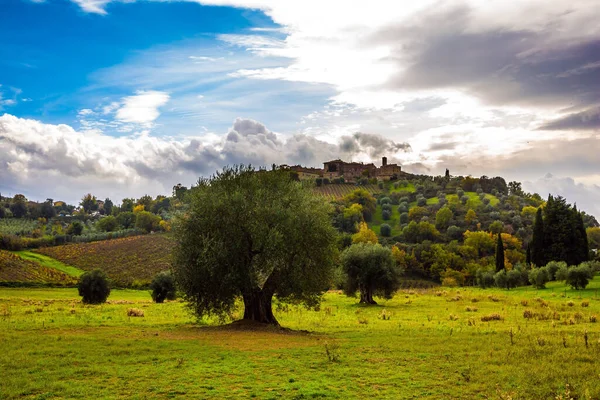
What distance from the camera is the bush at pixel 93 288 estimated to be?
189ft

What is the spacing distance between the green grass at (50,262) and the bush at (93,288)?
6447cm

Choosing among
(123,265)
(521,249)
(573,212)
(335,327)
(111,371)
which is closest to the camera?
(111,371)

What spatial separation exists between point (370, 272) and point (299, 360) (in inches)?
1510

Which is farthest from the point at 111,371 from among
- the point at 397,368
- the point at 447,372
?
the point at 447,372

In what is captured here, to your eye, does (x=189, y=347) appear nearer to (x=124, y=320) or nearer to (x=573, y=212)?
(x=124, y=320)

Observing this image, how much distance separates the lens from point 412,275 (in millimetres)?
140875

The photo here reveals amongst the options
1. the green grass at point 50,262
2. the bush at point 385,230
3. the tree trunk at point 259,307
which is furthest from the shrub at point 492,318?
the bush at point 385,230

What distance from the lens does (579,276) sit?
2496 inches

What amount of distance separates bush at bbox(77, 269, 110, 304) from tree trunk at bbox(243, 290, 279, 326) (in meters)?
32.3

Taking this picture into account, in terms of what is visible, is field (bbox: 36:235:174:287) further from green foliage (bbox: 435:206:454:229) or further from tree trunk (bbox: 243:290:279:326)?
→ green foliage (bbox: 435:206:454:229)

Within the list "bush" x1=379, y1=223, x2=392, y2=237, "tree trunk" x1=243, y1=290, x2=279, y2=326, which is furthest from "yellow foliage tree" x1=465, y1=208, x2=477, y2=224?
"tree trunk" x1=243, y1=290, x2=279, y2=326

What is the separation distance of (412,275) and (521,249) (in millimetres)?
39703

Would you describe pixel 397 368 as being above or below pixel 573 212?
below

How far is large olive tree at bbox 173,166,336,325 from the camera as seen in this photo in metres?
30.4
